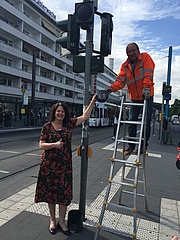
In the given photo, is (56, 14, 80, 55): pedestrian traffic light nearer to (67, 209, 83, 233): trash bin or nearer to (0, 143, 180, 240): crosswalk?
(67, 209, 83, 233): trash bin

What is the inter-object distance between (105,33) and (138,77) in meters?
0.94

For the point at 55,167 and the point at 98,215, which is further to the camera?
the point at 98,215

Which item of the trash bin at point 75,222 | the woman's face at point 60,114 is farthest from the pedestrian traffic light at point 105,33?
the trash bin at point 75,222

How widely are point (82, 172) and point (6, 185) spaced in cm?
261

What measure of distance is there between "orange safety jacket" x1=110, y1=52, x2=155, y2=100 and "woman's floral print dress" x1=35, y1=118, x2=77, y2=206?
138 centimetres

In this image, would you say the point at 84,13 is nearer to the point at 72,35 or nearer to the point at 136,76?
the point at 72,35

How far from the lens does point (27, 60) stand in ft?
125

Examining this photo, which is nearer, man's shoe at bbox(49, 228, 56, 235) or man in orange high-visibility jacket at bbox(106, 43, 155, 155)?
man's shoe at bbox(49, 228, 56, 235)

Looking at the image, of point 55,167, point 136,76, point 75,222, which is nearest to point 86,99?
point 136,76

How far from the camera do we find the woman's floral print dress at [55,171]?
11.6 ft

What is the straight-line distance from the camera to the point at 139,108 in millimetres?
4520

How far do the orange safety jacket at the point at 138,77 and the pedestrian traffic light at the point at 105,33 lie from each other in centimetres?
44

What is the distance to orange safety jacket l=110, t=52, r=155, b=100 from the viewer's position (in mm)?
3920

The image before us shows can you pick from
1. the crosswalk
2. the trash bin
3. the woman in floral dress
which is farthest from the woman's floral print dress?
the crosswalk
